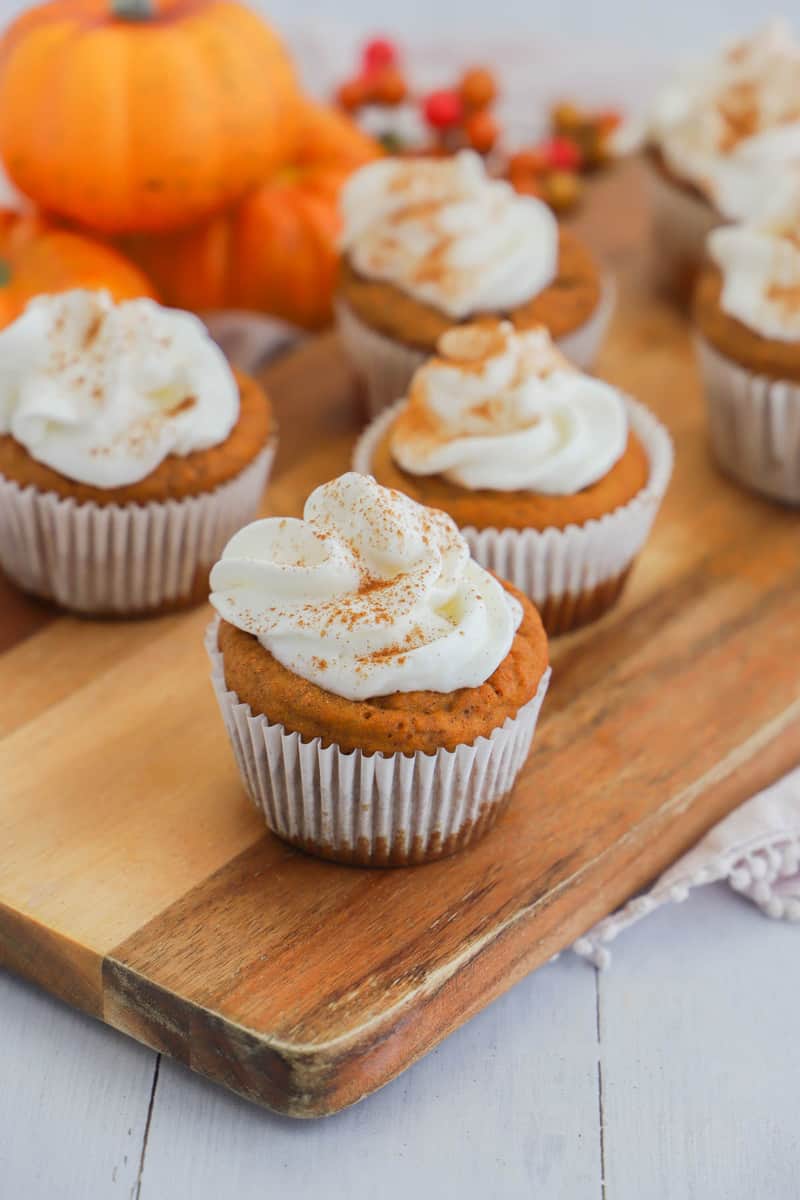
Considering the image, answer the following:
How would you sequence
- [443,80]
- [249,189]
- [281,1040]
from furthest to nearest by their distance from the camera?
[443,80], [249,189], [281,1040]

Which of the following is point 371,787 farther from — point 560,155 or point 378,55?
point 378,55

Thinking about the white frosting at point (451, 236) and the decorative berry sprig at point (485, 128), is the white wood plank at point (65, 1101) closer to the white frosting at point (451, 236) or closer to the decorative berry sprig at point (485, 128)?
the white frosting at point (451, 236)

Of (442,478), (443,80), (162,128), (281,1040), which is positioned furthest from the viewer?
(443,80)

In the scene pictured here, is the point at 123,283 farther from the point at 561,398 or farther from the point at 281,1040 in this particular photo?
the point at 281,1040

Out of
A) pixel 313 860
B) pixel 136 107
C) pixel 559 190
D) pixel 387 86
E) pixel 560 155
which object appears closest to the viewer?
pixel 313 860

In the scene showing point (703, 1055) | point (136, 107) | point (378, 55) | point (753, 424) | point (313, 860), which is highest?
point (136, 107)

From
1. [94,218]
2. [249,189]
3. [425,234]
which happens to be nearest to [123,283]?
[94,218]

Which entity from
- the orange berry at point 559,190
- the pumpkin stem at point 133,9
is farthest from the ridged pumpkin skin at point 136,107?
the orange berry at point 559,190

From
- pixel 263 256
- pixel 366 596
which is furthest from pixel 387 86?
pixel 366 596
